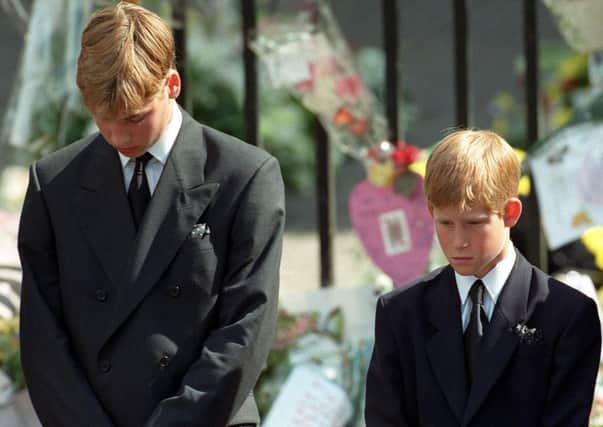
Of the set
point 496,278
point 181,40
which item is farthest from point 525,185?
point 496,278

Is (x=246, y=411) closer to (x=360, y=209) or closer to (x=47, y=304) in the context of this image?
(x=47, y=304)

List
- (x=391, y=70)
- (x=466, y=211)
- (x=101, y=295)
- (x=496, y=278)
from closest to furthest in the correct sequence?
(x=466, y=211) → (x=496, y=278) → (x=101, y=295) → (x=391, y=70)

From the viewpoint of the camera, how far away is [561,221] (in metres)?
4.43

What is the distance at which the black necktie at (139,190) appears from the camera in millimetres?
3207

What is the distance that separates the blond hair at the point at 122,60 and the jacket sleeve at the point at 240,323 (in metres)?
0.34

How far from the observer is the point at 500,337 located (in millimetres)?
2982

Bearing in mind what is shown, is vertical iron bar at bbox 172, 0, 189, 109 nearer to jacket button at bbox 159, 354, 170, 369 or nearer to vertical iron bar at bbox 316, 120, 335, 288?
vertical iron bar at bbox 316, 120, 335, 288

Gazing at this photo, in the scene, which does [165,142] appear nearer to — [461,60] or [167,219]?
[167,219]

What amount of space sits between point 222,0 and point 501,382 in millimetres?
2905

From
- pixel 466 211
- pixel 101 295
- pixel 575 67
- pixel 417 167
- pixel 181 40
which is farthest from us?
pixel 575 67

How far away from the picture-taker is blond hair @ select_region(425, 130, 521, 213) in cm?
295

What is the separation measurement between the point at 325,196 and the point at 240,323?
1712mm

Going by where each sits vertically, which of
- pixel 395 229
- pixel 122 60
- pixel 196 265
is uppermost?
pixel 122 60

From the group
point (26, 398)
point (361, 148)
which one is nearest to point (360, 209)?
point (361, 148)
